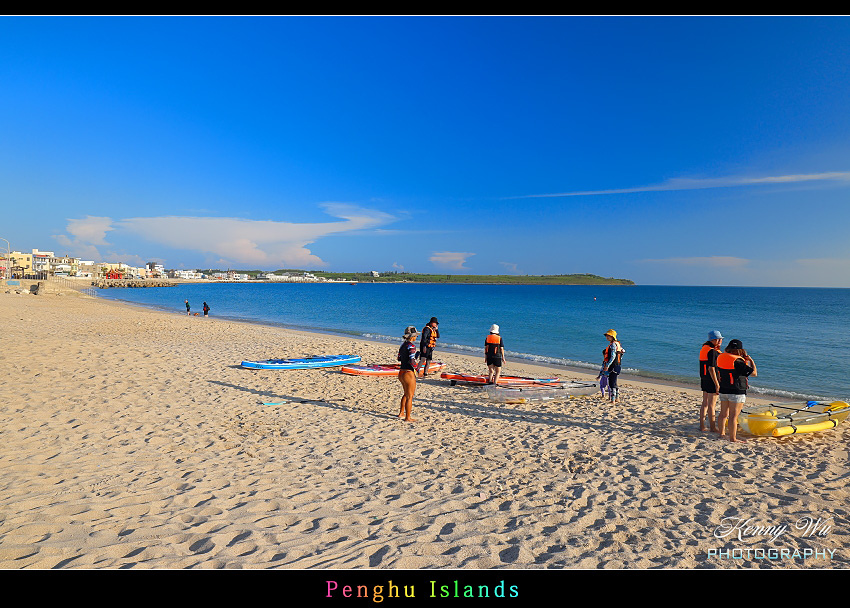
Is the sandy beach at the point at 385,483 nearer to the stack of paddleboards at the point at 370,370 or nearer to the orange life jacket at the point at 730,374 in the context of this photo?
the orange life jacket at the point at 730,374

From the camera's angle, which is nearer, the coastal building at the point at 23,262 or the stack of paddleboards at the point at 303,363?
the stack of paddleboards at the point at 303,363

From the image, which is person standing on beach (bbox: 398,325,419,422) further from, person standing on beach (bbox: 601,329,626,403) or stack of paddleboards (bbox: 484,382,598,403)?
person standing on beach (bbox: 601,329,626,403)

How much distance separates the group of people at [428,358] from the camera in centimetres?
836

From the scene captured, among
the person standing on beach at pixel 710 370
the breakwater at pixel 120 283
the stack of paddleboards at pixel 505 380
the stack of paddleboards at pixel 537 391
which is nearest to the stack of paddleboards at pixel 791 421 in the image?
the person standing on beach at pixel 710 370

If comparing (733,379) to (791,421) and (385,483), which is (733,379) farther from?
(385,483)

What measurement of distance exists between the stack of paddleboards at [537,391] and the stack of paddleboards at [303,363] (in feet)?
18.3

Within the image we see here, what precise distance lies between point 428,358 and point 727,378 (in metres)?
7.43

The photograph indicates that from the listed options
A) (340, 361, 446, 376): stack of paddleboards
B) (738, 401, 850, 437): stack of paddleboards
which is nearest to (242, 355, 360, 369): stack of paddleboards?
(340, 361, 446, 376): stack of paddleboards

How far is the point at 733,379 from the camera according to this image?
7.44 metres

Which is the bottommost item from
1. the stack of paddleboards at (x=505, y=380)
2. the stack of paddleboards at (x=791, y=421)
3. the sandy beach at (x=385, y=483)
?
the sandy beach at (x=385, y=483)

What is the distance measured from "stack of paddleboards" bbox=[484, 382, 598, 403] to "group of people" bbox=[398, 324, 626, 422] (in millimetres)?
450

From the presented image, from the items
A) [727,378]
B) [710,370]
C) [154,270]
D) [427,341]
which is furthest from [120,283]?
[727,378]
